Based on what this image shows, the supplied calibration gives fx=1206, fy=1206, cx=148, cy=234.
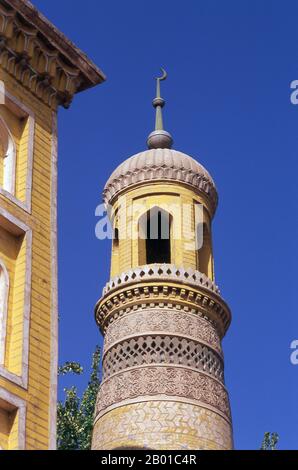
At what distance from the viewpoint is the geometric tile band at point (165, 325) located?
851 inches

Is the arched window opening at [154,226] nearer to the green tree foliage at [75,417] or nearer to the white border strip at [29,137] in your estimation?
the green tree foliage at [75,417]

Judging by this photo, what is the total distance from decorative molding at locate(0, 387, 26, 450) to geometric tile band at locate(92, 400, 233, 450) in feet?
26.3

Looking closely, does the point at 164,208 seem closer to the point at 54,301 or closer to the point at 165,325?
the point at 165,325

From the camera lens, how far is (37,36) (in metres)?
15.0

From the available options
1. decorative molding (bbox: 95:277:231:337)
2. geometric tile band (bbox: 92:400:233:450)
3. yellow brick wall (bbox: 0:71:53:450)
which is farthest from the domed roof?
yellow brick wall (bbox: 0:71:53:450)

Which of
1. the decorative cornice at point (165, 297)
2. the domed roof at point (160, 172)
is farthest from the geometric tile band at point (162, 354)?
the domed roof at point (160, 172)

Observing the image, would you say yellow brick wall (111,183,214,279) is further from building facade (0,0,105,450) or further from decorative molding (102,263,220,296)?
building facade (0,0,105,450)

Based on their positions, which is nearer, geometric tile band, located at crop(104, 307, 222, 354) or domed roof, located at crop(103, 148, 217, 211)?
geometric tile band, located at crop(104, 307, 222, 354)

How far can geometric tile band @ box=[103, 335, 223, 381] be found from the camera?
21156 mm

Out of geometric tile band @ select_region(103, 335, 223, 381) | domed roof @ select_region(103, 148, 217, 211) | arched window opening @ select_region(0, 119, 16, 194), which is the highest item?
domed roof @ select_region(103, 148, 217, 211)

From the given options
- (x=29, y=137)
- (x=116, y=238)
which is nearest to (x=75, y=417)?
(x=116, y=238)
